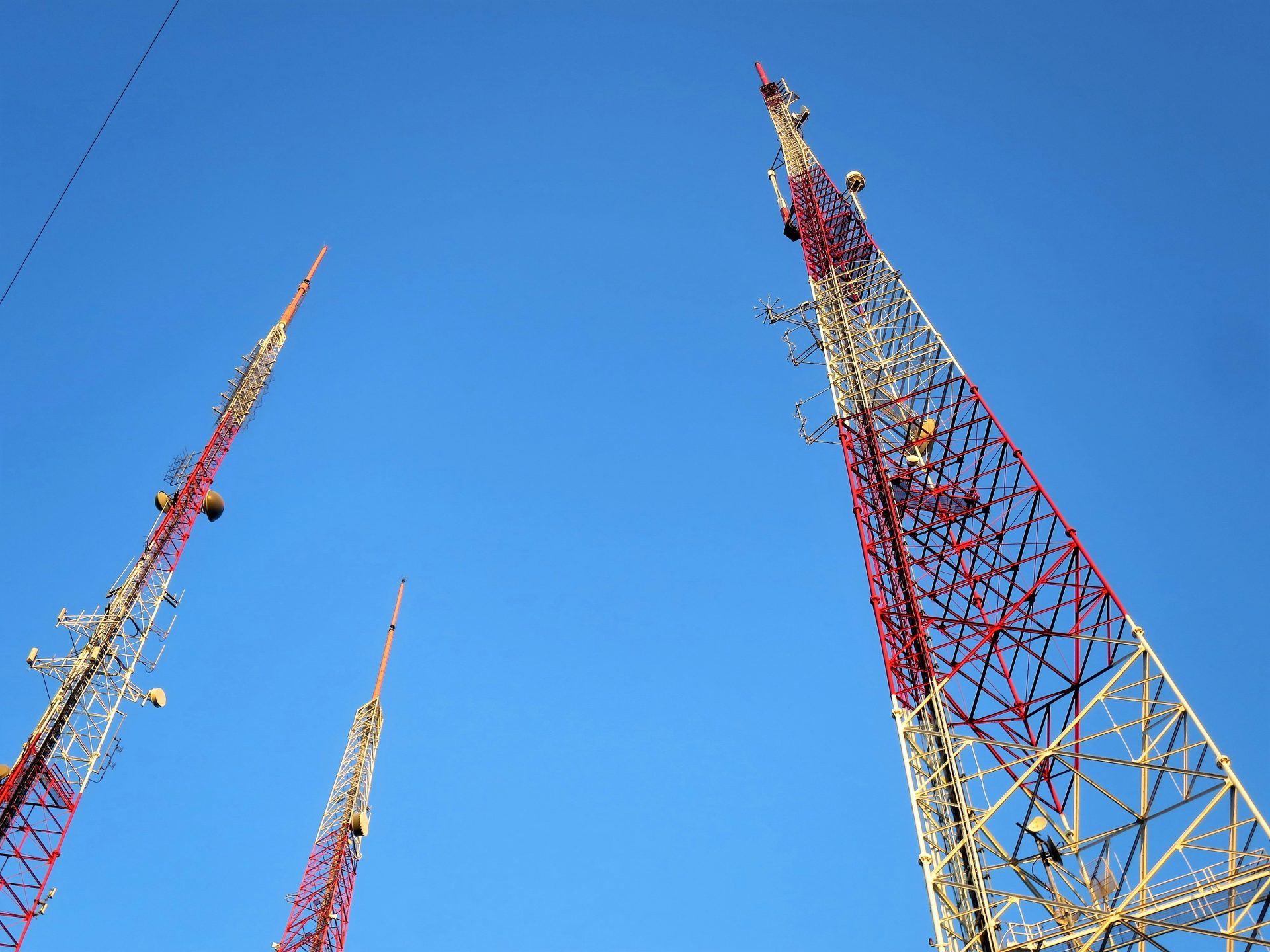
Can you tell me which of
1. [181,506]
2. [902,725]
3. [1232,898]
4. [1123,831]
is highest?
[181,506]

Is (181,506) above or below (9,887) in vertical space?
above

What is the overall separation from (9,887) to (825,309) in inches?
1735

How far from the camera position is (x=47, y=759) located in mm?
50938

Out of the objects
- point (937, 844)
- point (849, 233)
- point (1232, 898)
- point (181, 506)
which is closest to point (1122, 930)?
point (1232, 898)

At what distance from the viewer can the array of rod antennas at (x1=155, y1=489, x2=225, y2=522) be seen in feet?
198

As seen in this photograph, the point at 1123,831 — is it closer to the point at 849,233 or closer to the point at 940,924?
the point at 940,924

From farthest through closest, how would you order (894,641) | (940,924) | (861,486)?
(861,486)
(894,641)
(940,924)

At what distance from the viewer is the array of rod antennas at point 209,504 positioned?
60.3 m

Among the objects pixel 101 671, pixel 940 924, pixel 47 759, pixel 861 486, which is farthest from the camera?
pixel 101 671

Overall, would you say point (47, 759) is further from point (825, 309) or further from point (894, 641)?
point (825, 309)

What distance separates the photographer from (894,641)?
132ft

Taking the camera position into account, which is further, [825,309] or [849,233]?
[849,233]

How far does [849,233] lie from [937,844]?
35047 millimetres

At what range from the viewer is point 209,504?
60.3 meters
